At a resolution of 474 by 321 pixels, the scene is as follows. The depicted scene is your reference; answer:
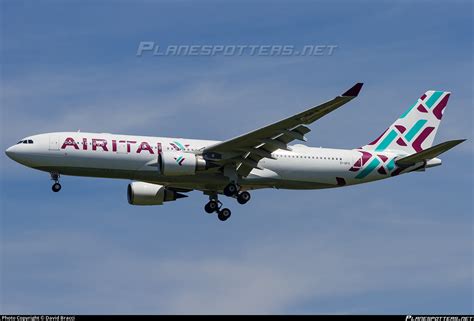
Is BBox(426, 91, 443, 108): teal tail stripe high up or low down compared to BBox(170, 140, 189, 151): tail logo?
up

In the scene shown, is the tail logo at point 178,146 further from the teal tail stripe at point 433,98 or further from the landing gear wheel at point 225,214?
the teal tail stripe at point 433,98

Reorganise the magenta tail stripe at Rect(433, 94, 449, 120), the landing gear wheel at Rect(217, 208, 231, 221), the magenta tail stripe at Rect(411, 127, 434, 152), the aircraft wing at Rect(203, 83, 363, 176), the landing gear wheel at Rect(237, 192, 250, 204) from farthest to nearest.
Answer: the magenta tail stripe at Rect(433, 94, 449, 120) → the magenta tail stripe at Rect(411, 127, 434, 152) → the landing gear wheel at Rect(217, 208, 231, 221) → the landing gear wheel at Rect(237, 192, 250, 204) → the aircraft wing at Rect(203, 83, 363, 176)

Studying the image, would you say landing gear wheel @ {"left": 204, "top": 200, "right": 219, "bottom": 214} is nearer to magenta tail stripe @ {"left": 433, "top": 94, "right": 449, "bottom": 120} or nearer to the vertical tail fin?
the vertical tail fin

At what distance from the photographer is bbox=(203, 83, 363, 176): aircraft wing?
157ft

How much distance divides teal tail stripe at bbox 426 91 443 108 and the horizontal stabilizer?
239 inches

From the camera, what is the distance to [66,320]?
36.7m

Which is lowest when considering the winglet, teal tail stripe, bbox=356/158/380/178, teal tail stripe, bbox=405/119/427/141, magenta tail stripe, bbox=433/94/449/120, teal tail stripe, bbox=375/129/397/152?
the winglet

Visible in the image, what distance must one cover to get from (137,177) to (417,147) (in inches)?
642

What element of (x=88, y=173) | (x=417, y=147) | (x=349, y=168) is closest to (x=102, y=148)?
(x=88, y=173)

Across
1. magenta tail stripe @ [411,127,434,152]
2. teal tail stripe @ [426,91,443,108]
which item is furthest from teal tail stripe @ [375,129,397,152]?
teal tail stripe @ [426,91,443,108]

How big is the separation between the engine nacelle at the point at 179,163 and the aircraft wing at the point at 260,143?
27.2 inches

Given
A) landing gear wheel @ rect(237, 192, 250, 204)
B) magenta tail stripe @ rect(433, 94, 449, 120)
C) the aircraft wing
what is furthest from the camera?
magenta tail stripe @ rect(433, 94, 449, 120)

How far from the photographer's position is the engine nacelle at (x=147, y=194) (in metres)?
55.2

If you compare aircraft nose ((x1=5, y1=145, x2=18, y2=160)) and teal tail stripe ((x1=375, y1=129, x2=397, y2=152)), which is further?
teal tail stripe ((x1=375, y1=129, x2=397, y2=152))
